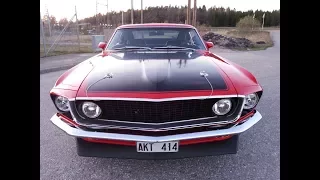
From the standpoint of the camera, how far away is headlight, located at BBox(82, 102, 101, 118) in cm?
240

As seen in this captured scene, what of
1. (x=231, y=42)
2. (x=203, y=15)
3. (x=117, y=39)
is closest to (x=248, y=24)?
(x=231, y=42)

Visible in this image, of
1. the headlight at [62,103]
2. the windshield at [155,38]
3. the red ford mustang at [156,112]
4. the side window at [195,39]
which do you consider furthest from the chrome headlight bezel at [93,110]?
the side window at [195,39]

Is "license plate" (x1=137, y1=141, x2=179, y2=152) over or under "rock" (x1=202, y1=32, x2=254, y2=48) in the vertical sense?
under

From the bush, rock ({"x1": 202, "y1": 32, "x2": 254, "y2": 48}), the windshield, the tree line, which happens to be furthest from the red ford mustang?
the tree line

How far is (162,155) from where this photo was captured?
2363mm

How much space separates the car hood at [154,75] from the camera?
7.79ft

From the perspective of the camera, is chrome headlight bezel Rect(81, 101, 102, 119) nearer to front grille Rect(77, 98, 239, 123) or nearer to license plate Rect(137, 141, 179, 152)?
front grille Rect(77, 98, 239, 123)

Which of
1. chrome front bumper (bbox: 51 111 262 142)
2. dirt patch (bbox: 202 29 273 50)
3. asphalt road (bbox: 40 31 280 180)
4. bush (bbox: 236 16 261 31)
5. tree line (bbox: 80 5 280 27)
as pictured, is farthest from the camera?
tree line (bbox: 80 5 280 27)

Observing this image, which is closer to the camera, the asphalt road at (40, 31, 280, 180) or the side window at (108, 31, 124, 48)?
the asphalt road at (40, 31, 280, 180)

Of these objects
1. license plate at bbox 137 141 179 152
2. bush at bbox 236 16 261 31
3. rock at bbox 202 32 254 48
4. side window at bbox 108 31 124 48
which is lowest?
license plate at bbox 137 141 179 152

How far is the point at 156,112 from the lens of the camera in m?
2.31

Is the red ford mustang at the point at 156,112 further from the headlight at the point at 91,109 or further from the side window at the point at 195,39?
the side window at the point at 195,39
